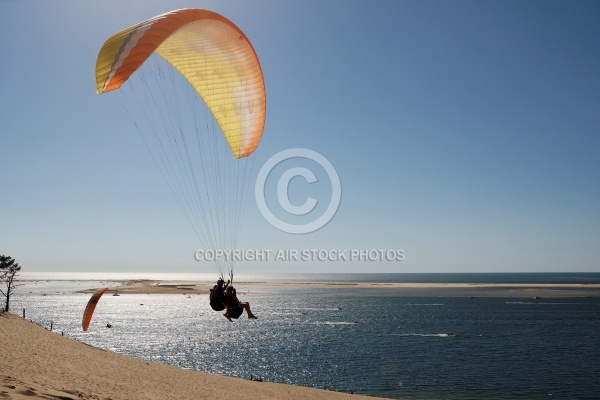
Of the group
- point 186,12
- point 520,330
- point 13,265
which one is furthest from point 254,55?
point 520,330

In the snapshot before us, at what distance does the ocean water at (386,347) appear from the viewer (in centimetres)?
3047

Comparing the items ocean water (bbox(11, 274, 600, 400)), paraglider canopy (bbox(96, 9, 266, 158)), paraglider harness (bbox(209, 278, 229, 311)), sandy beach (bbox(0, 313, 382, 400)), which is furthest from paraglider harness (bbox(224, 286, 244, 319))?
ocean water (bbox(11, 274, 600, 400))

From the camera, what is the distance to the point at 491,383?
3045 cm

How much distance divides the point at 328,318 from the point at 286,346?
21.6 metres

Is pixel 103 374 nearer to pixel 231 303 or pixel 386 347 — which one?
pixel 231 303

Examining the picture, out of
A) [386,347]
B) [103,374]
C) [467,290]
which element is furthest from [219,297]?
[467,290]

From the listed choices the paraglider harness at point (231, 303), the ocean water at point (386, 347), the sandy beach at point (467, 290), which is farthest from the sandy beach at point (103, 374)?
the sandy beach at point (467, 290)

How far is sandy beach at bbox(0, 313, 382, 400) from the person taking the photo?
1866cm

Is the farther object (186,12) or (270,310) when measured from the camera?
(270,310)

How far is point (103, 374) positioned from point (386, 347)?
91.3 feet

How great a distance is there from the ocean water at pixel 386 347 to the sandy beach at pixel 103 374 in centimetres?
650

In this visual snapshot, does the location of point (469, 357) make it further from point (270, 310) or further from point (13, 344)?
point (270, 310)

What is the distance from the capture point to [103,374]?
862 inches

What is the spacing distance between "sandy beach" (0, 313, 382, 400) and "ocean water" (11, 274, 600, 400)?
21.3 ft
